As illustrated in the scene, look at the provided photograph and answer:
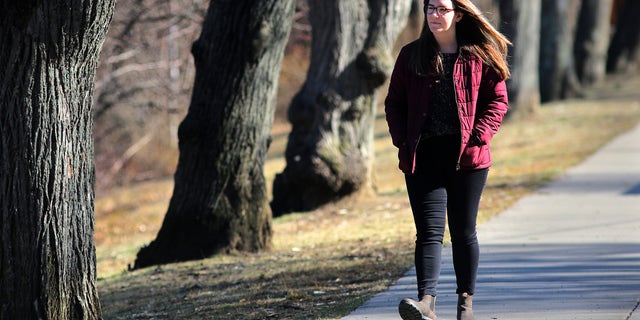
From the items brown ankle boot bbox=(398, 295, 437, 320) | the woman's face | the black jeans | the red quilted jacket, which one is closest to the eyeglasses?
the woman's face

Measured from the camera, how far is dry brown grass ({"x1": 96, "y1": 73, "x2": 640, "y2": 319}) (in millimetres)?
7238

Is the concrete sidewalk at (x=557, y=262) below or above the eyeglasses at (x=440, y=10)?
below

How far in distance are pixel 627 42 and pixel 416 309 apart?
27.3m

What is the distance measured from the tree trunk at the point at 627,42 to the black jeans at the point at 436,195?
2649 centimetres

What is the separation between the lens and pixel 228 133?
30.6 ft

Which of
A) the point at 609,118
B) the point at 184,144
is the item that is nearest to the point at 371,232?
the point at 184,144

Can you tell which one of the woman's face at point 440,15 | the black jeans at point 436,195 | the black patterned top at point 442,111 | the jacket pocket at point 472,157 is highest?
the woman's face at point 440,15

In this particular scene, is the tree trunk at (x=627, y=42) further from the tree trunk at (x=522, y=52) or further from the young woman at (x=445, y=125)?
the young woman at (x=445, y=125)

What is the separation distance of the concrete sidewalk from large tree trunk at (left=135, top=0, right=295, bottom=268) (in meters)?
2.01

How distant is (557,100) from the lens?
25.6m

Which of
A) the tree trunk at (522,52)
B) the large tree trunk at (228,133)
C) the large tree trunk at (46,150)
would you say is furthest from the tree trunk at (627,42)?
the large tree trunk at (46,150)

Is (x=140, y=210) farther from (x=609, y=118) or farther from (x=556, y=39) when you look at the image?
(x=556, y=39)

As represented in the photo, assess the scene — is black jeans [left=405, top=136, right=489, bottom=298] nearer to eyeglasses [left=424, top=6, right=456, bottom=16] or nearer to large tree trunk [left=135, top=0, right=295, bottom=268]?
eyeglasses [left=424, top=6, right=456, bottom=16]

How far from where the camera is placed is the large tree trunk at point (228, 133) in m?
9.25
